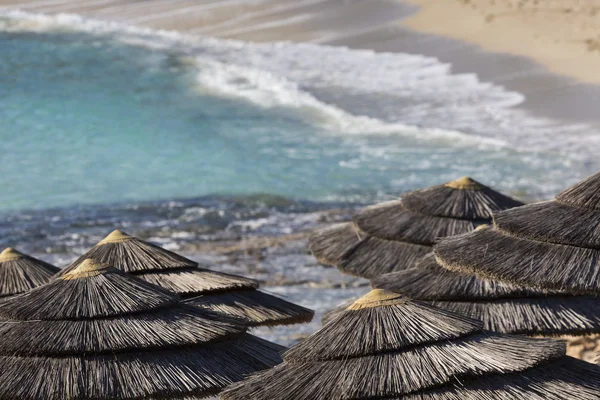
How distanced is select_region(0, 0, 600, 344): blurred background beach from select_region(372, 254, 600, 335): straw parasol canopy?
4.74 metres

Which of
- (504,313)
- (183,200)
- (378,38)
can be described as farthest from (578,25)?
(504,313)

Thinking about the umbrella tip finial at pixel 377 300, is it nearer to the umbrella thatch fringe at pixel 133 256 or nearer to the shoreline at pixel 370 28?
the umbrella thatch fringe at pixel 133 256

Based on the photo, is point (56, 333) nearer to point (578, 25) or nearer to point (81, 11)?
point (578, 25)

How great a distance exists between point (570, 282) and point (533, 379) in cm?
169

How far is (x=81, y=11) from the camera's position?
121ft

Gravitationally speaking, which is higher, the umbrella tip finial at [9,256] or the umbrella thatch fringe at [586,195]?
the umbrella thatch fringe at [586,195]

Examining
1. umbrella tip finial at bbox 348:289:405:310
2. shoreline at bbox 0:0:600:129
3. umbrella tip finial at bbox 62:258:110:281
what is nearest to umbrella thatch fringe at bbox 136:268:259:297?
umbrella tip finial at bbox 62:258:110:281

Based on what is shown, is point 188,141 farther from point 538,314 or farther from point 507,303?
point 538,314

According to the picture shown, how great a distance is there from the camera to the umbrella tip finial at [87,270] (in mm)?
5902

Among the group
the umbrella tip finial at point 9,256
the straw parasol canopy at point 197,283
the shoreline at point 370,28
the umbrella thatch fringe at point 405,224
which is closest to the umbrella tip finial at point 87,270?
the straw parasol canopy at point 197,283

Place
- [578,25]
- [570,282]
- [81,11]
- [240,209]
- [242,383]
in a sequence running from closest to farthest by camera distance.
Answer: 1. [242,383]
2. [570,282]
3. [240,209]
4. [578,25]
5. [81,11]

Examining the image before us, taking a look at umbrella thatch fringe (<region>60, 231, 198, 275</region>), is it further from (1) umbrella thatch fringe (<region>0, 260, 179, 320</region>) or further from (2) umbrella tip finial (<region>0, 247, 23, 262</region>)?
(1) umbrella thatch fringe (<region>0, 260, 179, 320</region>)

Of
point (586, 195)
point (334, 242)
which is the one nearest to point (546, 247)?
point (586, 195)

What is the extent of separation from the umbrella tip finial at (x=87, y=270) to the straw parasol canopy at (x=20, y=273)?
1.67 metres
